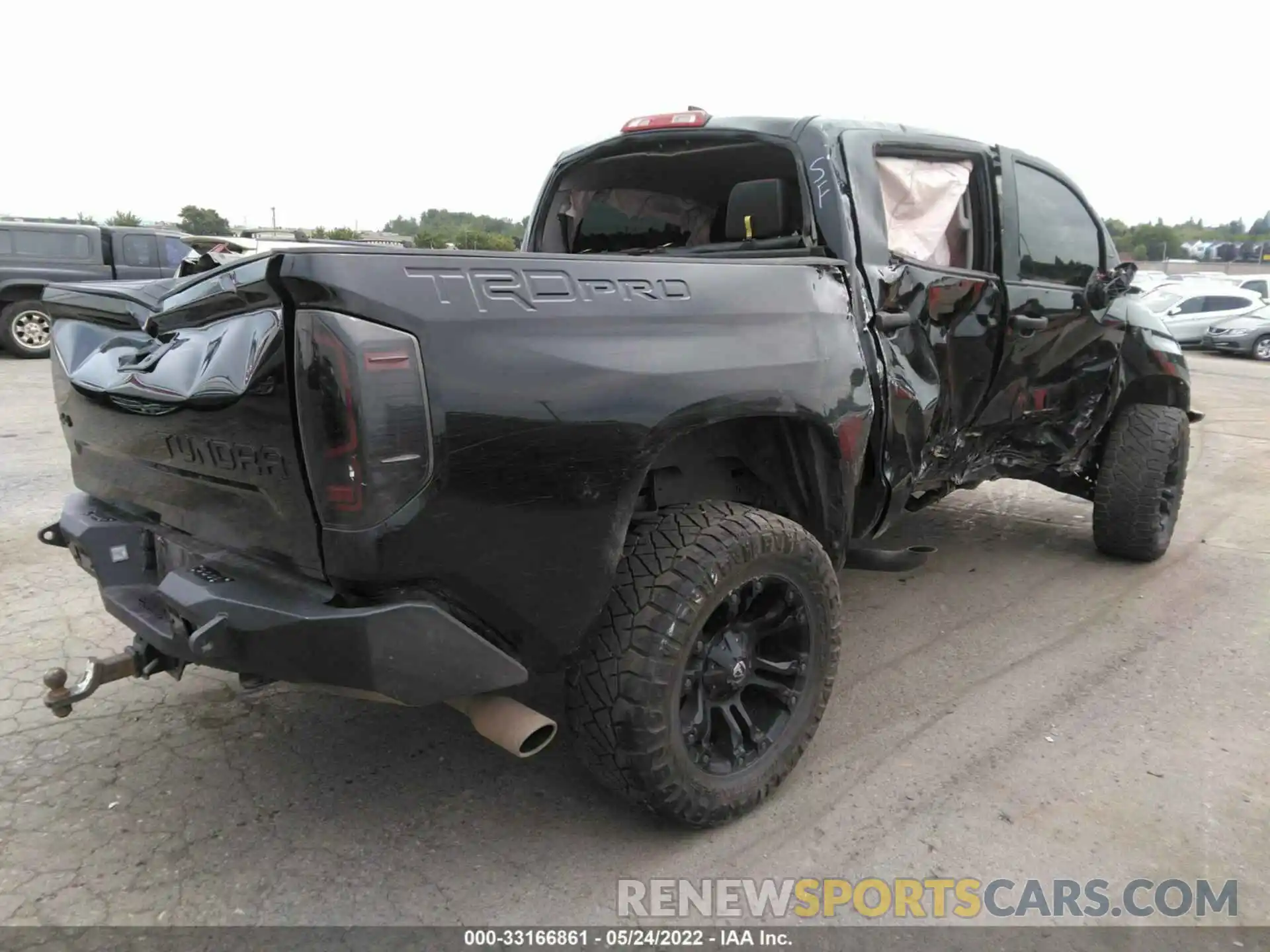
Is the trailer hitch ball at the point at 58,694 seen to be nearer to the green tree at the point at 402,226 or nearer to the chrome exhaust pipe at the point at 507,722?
the chrome exhaust pipe at the point at 507,722

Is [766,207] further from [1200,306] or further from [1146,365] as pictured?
[1200,306]

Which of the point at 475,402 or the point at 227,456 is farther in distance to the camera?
the point at 227,456

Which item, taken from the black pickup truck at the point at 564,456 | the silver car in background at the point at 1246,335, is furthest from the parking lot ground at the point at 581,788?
the silver car in background at the point at 1246,335

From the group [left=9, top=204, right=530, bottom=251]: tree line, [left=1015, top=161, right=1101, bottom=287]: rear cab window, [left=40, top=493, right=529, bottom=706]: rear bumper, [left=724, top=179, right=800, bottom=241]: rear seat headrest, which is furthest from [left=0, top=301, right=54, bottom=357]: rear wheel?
[left=1015, top=161, right=1101, bottom=287]: rear cab window

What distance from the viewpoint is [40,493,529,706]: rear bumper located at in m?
1.90

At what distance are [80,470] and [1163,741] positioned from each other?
3.71m

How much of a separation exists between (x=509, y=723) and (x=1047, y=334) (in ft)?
10.2

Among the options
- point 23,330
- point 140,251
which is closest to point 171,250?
point 140,251

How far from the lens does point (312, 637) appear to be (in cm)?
192

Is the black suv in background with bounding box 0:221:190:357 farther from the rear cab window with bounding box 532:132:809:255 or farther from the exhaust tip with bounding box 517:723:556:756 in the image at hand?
the exhaust tip with bounding box 517:723:556:756

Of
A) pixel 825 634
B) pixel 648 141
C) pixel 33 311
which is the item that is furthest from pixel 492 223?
pixel 33 311

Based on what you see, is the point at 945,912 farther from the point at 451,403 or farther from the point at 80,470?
the point at 80,470

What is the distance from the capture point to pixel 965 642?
3.92 m

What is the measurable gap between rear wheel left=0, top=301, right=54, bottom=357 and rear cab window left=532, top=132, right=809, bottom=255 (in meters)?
12.3
